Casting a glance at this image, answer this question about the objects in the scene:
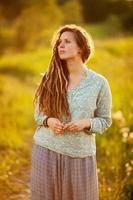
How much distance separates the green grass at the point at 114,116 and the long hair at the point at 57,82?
1403mm

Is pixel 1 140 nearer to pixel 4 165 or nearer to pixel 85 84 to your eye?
pixel 4 165

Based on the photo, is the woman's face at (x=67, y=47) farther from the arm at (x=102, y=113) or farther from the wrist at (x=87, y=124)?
the wrist at (x=87, y=124)

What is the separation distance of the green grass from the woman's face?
4.77 ft

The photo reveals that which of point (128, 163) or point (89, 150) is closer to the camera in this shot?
point (89, 150)

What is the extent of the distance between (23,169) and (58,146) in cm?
268

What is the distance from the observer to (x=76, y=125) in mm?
3998

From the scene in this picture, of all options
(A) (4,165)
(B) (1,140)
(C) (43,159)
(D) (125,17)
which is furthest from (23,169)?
(D) (125,17)

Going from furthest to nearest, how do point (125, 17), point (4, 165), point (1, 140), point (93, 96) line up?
point (125, 17)
point (1, 140)
point (4, 165)
point (93, 96)

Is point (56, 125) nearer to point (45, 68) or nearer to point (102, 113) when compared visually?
point (102, 113)

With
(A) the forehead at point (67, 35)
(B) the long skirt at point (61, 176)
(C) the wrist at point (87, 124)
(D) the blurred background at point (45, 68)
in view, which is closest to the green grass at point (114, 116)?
(D) the blurred background at point (45, 68)

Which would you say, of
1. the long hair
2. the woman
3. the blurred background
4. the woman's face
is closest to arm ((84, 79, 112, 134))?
the woman

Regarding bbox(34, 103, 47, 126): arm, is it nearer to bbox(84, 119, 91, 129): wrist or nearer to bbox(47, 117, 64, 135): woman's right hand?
bbox(47, 117, 64, 135): woman's right hand

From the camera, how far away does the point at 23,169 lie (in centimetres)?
673

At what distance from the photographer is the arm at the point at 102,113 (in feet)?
13.5
